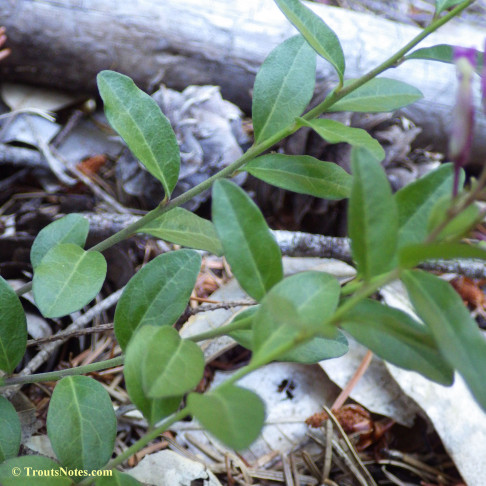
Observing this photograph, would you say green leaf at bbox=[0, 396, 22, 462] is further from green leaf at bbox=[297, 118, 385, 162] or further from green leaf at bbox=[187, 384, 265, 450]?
green leaf at bbox=[297, 118, 385, 162]

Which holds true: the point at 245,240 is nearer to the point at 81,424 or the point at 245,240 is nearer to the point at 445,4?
the point at 81,424

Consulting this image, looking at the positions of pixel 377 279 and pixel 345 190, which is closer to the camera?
pixel 377 279

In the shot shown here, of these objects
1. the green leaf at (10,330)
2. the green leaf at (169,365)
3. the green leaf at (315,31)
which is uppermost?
the green leaf at (315,31)

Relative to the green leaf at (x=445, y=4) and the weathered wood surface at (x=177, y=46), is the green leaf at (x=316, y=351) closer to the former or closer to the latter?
the green leaf at (x=445, y=4)

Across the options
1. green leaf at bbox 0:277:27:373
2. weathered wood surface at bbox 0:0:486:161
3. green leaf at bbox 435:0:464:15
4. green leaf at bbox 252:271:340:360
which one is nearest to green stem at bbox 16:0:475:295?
green leaf at bbox 435:0:464:15

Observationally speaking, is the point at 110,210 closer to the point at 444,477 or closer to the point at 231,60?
the point at 231,60

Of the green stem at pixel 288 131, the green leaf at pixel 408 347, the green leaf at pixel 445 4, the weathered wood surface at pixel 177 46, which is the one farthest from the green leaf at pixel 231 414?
the weathered wood surface at pixel 177 46

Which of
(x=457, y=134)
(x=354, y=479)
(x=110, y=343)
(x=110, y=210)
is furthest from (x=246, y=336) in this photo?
(x=110, y=210)
